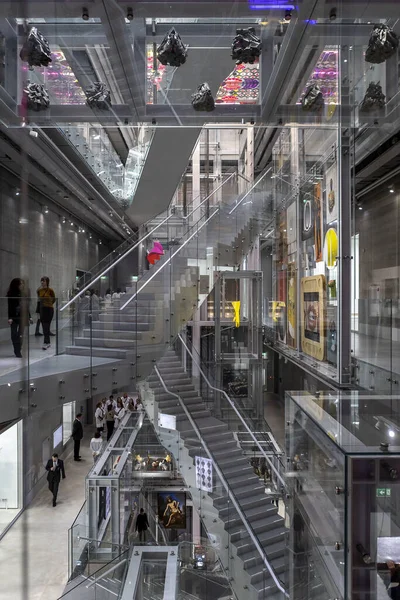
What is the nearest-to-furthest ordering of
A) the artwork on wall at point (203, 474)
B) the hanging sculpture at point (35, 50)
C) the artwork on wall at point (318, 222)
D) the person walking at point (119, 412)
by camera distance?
the hanging sculpture at point (35, 50) → the artwork on wall at point (203, 474) → the artwork on wall at point (318, 222) → the person walking at point (119, 412)

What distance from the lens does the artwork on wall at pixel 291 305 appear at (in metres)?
7.38

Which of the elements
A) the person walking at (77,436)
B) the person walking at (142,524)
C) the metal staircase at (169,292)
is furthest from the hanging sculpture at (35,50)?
the person walking at (77,436)

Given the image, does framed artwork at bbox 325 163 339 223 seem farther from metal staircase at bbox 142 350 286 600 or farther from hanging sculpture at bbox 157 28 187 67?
metal staircase at bbox 142 350 286 600

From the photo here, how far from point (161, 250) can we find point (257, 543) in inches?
183

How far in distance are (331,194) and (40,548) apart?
6021mm

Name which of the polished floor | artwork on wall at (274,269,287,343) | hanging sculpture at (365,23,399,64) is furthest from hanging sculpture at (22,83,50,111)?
artwork on wall at (274,269,287,343)

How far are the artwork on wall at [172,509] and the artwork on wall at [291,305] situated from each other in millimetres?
3311

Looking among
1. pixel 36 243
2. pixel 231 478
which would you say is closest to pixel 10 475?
pixel 231 478

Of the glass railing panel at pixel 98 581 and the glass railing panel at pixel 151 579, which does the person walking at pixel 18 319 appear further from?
the glass railing panel at pixel 151 579

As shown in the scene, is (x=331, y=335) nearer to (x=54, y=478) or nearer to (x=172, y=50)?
(x=172, y=50)

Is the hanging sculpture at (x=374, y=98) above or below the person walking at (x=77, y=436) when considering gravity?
above

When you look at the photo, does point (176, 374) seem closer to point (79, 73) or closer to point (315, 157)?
point (315, 157)

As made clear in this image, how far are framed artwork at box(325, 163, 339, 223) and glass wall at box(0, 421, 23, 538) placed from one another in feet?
17.8

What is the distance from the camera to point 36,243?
9195 millimetres
